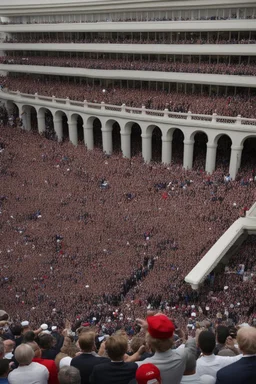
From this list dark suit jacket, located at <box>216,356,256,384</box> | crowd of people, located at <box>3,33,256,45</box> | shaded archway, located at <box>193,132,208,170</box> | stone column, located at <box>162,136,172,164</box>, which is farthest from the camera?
stone column, located at <box>162,136,172,164</box>

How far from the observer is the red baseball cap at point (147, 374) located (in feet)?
16.1

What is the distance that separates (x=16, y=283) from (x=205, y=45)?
82.7 ft

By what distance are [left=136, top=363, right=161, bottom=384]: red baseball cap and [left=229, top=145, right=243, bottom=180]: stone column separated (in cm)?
2837

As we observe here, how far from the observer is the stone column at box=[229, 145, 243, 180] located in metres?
31.9

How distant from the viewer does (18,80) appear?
51.3m

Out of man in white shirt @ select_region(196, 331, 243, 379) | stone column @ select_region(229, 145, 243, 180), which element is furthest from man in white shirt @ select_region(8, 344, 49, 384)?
stone column @ select_region(229, 145, 243, 180)

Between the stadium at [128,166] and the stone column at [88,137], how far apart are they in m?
0.11

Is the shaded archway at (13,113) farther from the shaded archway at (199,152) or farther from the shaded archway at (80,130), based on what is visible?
the shaded archway at (199,152)

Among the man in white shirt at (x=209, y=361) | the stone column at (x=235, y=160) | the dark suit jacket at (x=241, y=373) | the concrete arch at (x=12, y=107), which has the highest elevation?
the dark suit jacket at (x=241, y=373)

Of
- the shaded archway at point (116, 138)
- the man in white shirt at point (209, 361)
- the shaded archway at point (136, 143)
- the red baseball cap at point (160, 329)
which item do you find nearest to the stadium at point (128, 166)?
the shaded archway at point (136, 143)

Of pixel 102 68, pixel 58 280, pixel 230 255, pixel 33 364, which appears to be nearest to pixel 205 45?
pixel 102 68

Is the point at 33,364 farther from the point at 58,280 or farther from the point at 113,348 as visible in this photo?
the point at 58,280

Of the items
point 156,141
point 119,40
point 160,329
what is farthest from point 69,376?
point 119,40

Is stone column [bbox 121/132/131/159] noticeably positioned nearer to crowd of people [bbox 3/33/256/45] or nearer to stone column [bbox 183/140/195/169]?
stone column [bbox 183/140/195/169]
